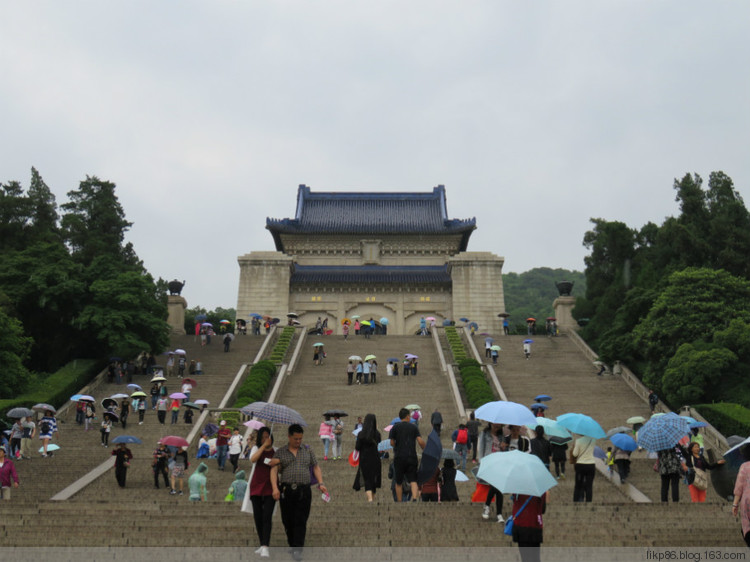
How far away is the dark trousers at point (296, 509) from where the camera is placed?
9.39 m

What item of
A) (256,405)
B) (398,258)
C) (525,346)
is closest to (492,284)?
(398,258)

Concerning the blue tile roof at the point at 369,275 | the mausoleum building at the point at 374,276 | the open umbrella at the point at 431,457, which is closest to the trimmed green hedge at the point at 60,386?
the open umbrella at the point at 431,457

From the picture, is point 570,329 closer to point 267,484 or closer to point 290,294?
point 290,294

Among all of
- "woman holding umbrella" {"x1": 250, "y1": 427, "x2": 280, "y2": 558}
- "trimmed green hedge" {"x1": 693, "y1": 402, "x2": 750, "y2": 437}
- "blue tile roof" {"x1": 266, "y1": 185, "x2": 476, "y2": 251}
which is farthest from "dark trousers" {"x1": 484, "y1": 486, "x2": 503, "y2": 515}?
"blue tile roof" {"x1": 266, "y1": 185, "x2": 476, "y2": 251}

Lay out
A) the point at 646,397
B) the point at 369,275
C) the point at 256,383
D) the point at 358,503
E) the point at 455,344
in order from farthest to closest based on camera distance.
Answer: the point at 369,275, the point at 455,344, the point at 646,397, the point at 256,383, the point at 358,503

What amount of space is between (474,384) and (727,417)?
7847 mm

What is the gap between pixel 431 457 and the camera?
1217 cm

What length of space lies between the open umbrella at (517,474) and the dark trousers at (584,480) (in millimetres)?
4826

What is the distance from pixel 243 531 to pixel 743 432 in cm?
1616

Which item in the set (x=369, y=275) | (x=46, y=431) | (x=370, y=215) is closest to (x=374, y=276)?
(x=369, y=275)

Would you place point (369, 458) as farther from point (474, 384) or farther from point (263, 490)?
point (474, 384)

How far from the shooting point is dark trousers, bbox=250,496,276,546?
30.9 ft

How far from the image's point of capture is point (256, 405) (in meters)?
12.7

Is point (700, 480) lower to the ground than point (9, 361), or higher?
lower
